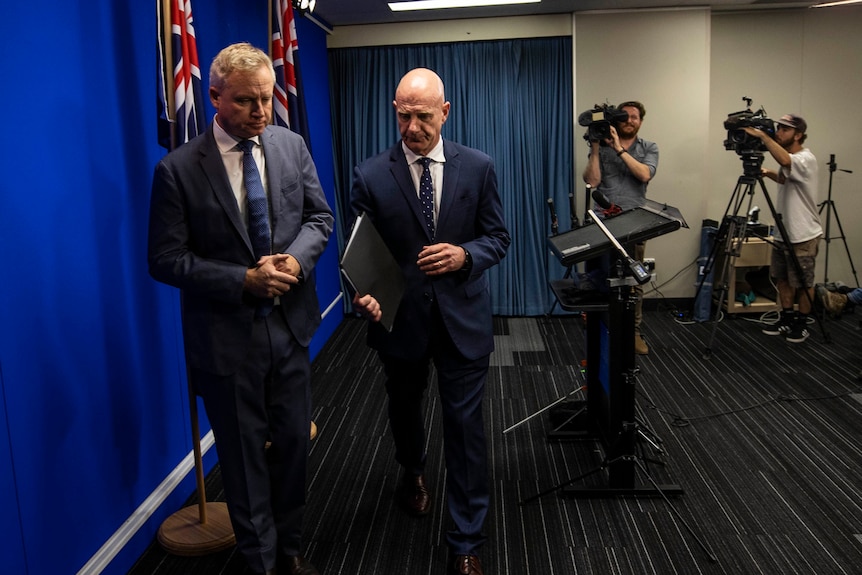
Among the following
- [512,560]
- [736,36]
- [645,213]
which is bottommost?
[512,560]

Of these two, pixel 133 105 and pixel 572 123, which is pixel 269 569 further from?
pixel 572 123

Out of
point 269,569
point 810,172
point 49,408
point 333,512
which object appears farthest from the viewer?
point 810,172

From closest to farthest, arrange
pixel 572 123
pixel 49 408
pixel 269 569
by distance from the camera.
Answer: pixel 49 408
pixel 269 569
pixel 572 123

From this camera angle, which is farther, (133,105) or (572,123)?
(572,123)

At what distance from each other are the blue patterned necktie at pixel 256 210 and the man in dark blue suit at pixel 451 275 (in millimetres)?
351

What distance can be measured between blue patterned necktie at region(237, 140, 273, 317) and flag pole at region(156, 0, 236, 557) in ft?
1.42

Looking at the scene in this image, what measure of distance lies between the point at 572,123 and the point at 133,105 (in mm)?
3808

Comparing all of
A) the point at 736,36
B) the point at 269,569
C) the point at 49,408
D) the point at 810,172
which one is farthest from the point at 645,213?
the point at 736,36

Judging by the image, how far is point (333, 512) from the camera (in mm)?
2955

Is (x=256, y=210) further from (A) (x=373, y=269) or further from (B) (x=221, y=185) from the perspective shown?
(A) (x=373, y=269)

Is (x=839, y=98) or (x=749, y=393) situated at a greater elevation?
(x=839, y=98)

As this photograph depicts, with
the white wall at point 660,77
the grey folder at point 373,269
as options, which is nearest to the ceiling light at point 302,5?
the grey folder at point 373,269

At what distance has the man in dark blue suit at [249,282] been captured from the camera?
214 cm

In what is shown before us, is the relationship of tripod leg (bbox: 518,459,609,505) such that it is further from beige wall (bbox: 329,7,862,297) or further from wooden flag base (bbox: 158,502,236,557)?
beige wall (bbox: 329,7,862,297)
